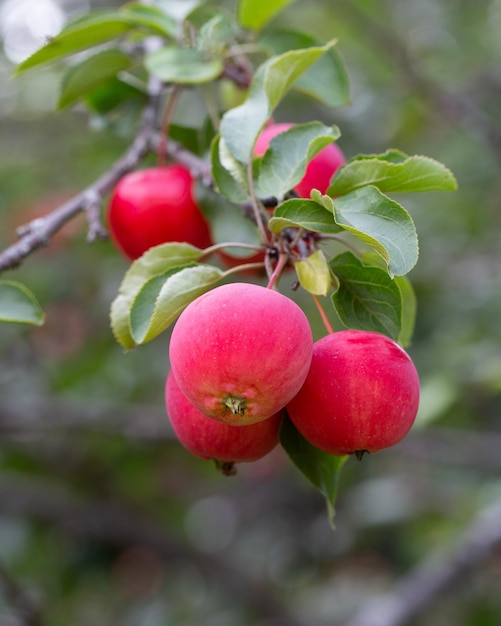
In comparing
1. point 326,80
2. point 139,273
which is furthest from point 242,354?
point 326,80

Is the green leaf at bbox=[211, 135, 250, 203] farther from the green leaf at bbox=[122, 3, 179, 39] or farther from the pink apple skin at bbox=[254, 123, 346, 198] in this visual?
the green leaf at bbox=[122, 3, 179, 39]

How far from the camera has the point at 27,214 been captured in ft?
8.71

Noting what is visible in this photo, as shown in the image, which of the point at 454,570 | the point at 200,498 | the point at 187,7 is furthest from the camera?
the point at 200,498

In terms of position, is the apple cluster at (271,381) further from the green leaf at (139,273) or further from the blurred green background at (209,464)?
the blurred green background at (209,464)

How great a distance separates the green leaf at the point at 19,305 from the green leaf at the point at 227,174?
10.1 inches

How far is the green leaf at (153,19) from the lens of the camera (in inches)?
41.4

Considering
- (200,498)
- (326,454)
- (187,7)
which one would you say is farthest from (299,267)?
(200,498)

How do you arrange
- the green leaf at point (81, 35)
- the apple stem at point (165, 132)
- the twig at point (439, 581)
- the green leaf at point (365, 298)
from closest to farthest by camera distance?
1. the green leaf at point (365, 298)
2. the green leaf at point (81, 35)
3. the apple stem at point (165, 132)
4. the twig at point (439, 581)

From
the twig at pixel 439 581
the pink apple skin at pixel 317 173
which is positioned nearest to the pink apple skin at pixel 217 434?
the pink apple skin at pixel 317 173

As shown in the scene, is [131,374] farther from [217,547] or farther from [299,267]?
[299,267]

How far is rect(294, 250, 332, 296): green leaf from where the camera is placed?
2.45ft

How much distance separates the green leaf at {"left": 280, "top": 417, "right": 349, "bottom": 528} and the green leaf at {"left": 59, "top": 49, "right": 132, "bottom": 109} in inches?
24.7

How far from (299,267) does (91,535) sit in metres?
2.05

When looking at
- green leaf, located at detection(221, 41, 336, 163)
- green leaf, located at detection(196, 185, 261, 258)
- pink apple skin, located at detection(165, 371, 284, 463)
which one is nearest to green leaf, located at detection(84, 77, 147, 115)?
green leaf, located at detection(196, 185, 261, 258)
